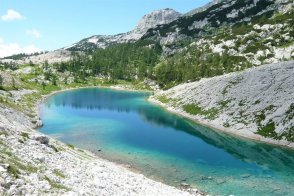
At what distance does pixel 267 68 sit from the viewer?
12419 cm

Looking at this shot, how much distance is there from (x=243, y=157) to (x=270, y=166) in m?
8.13

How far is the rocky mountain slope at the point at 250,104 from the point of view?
96.6 metres

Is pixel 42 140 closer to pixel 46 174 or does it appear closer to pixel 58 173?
pixel 58 173

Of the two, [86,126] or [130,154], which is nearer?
[130,154]

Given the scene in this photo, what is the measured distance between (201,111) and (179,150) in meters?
45.2

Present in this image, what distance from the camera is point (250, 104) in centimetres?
11175

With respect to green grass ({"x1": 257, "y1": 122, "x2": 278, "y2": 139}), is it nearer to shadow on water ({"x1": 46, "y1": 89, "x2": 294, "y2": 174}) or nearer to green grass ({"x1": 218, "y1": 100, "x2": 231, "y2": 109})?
shadow on water ({"x1": 46, "y1": 89, "x2": 294, "y2": 174})

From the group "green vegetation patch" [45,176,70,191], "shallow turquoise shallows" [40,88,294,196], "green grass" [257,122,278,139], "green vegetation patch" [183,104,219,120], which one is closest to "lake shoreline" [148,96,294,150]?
"green grass" [257,122,278,139]

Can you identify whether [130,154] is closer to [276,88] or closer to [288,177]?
[288,177]

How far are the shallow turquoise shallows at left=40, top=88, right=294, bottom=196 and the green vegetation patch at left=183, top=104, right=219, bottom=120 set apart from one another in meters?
5.79

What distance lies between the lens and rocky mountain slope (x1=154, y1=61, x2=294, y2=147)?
9662cm

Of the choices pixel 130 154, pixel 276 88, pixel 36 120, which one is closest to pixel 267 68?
pixel 276 88

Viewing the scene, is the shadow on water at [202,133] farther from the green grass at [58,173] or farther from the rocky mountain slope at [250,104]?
the green grass at [58,173]

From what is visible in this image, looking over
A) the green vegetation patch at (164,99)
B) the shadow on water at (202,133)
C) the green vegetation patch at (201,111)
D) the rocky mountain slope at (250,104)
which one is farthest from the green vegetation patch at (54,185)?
the green vegetation patch at (164,99)
